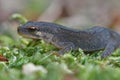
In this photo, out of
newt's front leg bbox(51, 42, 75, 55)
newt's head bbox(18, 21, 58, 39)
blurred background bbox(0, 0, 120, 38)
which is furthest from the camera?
blurred background bbox(0, 0, 120, 38)

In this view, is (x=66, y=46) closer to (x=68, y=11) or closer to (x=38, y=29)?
(x=38, y=29)

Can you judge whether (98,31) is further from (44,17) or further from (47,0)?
(47,0)

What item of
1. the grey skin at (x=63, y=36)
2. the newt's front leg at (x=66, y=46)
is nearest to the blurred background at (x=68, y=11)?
the grey skin at (x=63, y=36)

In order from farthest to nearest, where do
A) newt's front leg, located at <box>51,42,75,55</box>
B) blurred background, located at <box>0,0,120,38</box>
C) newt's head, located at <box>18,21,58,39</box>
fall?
1. blurred background, located at <box>0,0,120,38</box>
2. newt's head, located at <box>18,21,58,39</box>
3. newt's front leg, located at <box>51,42,75,55</box>

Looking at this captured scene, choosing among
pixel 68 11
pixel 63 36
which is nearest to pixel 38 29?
pixel 63 36

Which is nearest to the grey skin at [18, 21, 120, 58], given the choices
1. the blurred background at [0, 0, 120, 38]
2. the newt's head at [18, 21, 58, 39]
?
the newt's head at [18, 21, 58, 39]

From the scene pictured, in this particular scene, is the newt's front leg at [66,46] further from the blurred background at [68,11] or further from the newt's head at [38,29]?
the blurred background at [68,11]

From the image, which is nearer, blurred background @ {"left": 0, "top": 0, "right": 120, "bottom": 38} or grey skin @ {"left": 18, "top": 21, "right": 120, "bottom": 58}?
grey skin @ {"left": 18, "top": 21, "right": 120, "bottom": 58}

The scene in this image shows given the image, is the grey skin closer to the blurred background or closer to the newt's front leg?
the newt's front leg
